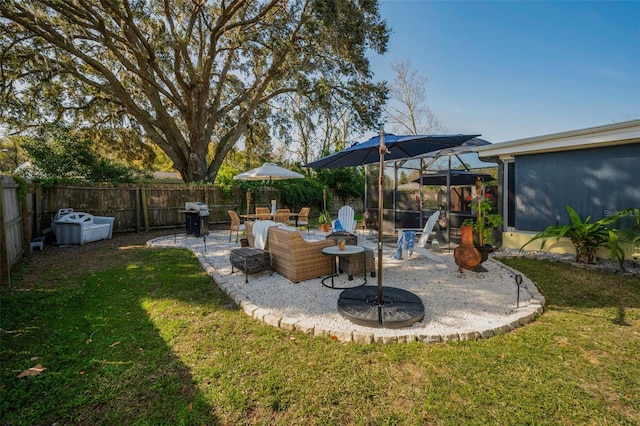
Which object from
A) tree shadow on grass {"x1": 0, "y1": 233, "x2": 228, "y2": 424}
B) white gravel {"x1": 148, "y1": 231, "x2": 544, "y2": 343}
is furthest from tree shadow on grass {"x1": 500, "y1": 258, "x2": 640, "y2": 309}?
tree shadow on grass {"x1": 0, "y1": 233, "x2": 228, "y2": 424}

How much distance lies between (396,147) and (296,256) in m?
2.84

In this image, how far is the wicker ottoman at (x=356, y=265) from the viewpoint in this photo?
174 inches

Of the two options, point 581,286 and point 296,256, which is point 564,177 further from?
point 296,256

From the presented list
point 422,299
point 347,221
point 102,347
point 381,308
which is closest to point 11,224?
point 102,347

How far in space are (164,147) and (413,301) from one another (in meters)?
12.2

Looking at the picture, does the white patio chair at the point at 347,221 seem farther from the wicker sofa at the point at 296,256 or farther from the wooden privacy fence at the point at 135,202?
the wooden privacy fence at the point at 135,202

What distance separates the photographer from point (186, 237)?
866 centimetres

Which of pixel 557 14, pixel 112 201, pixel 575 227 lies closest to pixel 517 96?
pixel 557 14

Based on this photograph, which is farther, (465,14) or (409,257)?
(465,14)

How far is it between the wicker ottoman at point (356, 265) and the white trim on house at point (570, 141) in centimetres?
416

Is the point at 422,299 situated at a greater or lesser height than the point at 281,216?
lesser

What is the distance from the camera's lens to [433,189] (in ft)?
27.4

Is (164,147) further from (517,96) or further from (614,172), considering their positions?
(517,96)

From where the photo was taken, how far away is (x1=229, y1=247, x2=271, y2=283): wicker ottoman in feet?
14.1
